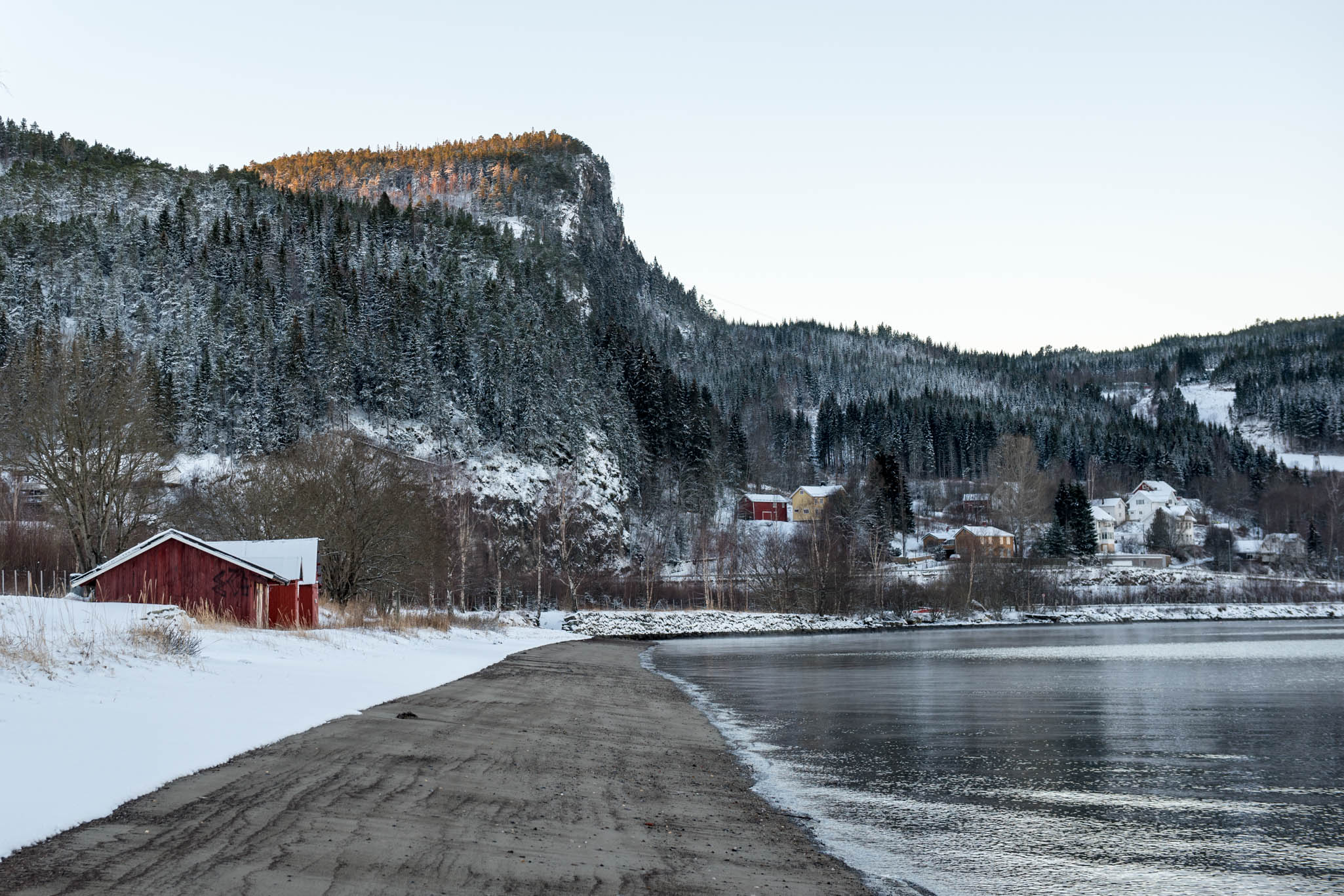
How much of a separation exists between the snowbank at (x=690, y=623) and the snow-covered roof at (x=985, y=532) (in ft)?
133

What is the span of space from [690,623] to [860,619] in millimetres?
17709

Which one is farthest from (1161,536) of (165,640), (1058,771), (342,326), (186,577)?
(165,640)

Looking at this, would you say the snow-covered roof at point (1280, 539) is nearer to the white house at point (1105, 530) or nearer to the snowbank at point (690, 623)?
the white house at point (1105, 530)

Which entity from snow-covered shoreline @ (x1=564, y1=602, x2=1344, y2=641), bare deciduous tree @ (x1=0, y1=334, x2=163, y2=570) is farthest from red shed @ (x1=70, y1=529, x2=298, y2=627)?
snow-covered shoreline @ (x1=564, y1=602, x2=1344, y2=641)

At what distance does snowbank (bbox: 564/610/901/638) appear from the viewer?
7206cm

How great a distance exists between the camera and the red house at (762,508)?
452 feet

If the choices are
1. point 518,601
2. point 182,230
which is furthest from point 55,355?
point 182,230

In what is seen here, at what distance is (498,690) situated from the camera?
77.2 feet

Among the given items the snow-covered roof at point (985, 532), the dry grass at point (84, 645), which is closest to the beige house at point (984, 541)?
the snow-covered roof at point (985, 532)

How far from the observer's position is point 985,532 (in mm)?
121938

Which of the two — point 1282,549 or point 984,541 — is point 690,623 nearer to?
point 984,541

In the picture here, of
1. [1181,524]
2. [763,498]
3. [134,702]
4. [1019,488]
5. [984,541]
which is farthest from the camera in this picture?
[1181,524]

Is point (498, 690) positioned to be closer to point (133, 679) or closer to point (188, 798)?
point (133, 679)

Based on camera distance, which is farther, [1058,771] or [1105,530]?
[1105,530]
